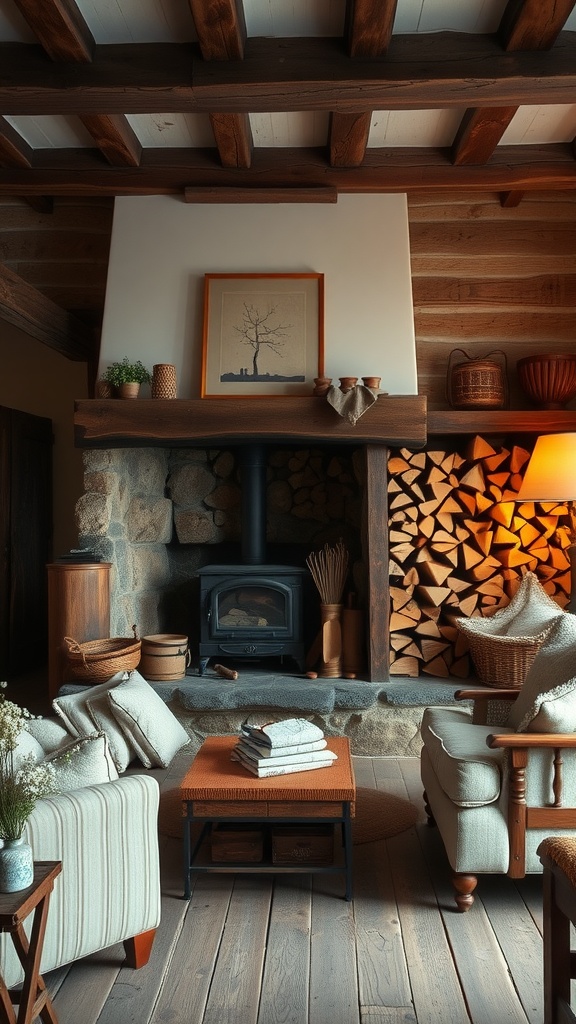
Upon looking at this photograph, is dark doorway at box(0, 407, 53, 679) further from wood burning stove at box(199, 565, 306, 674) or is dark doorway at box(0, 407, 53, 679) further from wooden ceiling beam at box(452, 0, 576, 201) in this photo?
wooden ceiling beam at box(452, 0, 576, 201)

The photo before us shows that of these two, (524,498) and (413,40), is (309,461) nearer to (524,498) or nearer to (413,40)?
(524,498)

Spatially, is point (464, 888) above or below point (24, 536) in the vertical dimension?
below

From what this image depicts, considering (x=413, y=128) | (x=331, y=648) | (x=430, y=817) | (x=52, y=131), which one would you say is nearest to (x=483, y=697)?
(x=430, y=817)

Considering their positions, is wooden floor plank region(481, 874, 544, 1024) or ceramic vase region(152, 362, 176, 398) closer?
wooden floor plank region(481, 874, 544, 1024)

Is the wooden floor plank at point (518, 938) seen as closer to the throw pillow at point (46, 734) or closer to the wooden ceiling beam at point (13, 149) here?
the throw pillow at point (46, 734)

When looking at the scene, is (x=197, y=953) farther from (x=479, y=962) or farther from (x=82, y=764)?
(x=479, y=962)

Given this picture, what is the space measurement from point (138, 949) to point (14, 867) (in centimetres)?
72

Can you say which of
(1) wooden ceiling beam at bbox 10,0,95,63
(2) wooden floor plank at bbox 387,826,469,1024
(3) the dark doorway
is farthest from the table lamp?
(3) the dark doorway

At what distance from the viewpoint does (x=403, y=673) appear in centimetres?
463

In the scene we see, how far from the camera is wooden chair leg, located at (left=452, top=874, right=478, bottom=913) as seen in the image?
2.63 m

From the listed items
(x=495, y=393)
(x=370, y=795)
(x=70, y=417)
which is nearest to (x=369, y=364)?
(x=495, y=393)

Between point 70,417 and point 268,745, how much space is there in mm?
4310

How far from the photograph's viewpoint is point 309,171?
4.58m

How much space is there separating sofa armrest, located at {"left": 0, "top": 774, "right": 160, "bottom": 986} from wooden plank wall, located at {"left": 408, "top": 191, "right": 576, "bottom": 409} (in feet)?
10.5
